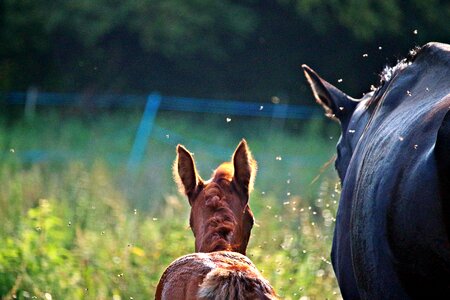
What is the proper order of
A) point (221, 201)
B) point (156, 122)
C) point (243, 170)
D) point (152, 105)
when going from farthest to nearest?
point (156, 122) < point (152, 105) < point (243, 170) < point (221, 201)

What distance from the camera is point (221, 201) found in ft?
19.7

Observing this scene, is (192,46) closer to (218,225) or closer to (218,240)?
(218,225)

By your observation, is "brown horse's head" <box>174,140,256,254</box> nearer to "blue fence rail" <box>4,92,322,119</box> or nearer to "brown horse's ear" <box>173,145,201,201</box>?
"brown horse's ear" <box>173,145,201,201</box>

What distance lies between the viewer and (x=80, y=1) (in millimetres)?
21719

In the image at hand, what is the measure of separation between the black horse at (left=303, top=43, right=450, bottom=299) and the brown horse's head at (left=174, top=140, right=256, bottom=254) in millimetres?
570

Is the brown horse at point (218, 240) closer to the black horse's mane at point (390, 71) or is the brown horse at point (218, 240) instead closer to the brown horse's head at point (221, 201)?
the brown horse's head at point (221, 201)

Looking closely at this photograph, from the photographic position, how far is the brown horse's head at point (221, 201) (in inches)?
228

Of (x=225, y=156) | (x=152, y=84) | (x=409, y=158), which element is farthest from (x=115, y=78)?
(x=409, y=158)

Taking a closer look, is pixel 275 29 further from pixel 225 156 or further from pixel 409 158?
pixel 409 158

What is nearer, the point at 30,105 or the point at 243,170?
the point at 243,170

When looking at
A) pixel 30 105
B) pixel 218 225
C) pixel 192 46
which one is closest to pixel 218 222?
pixel 218 225

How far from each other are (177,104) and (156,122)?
163 cm

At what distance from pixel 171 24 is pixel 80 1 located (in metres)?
1.89

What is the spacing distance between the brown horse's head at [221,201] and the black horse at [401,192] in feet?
1.87
